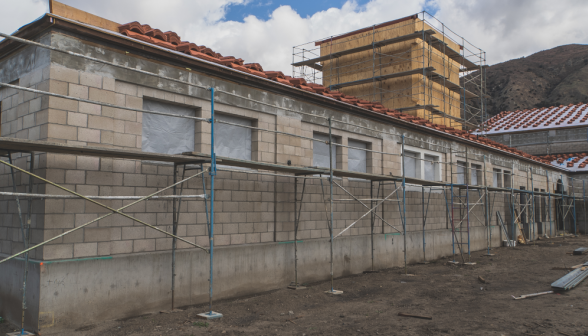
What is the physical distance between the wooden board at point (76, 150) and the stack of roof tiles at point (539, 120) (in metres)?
28.3

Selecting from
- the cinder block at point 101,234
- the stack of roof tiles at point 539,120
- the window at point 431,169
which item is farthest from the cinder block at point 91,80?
the stack of roof tiles at point 539,120

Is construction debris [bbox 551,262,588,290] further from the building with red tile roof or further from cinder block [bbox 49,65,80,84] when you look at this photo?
the building with red tile roof

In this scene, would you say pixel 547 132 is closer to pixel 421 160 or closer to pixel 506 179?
pixel 506 179

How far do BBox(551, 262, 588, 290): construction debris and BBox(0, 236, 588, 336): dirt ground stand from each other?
5.3 inches

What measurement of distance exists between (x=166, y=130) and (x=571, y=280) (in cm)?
967

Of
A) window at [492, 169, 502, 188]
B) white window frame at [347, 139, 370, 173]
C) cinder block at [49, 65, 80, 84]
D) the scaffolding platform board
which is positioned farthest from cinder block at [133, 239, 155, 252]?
window at [492, 169, 502, 188]

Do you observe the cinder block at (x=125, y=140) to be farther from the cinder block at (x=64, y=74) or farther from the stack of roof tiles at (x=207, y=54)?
the stack of roof tiles at (x=207, y=54)

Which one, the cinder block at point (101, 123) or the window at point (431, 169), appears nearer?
the cinder block at point (101, 123)

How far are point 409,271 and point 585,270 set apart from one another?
4589 millimetres

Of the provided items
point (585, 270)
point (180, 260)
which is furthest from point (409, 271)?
point (180, 260)

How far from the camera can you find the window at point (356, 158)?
12773 mm

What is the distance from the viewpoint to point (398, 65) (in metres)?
20.9

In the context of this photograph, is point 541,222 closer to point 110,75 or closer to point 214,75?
point 214,75

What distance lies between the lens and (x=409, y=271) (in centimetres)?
1275
